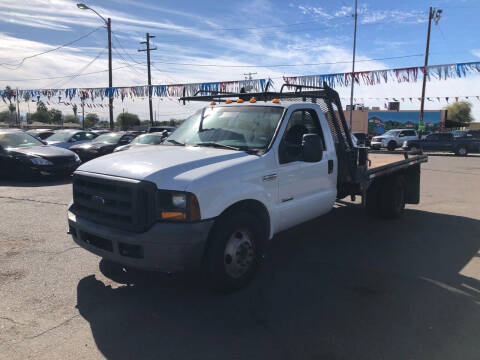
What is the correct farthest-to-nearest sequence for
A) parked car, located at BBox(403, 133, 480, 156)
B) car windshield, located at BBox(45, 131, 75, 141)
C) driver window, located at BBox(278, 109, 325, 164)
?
1. parked car, located at BBox(403, 133, 480, 156)
2. car windshield, located at BBox(45, 131, 75, 141)
3. driver window, located at BBox(278, 109, 325, 164)

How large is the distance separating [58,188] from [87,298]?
23.1 ft

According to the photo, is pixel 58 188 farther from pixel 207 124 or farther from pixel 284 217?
pixel 284 217

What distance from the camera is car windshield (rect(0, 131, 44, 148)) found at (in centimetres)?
1114

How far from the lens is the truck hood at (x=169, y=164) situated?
338 cm

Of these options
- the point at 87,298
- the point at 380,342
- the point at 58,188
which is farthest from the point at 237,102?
the point at 58,188

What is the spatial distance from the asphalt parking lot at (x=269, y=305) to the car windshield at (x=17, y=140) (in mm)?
6172

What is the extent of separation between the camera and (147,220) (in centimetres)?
336

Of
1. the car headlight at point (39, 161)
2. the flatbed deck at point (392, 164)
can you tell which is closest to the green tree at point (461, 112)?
the flatbed deck at point (392, 164)

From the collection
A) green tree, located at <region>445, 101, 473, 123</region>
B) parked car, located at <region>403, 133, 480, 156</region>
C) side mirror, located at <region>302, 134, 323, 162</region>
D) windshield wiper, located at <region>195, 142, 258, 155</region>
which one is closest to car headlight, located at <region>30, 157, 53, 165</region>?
windshield wiper, located at <region>195, 142, 258, 155</region>

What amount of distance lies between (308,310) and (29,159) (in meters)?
9.56

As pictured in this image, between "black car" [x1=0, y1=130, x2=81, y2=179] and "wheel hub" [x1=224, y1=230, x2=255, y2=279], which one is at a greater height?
"black car" [x1=0, y1=130, x2=81, y2=179]

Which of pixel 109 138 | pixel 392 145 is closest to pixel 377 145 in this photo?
pixel 392 145

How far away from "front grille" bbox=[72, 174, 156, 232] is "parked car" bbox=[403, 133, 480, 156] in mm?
25162

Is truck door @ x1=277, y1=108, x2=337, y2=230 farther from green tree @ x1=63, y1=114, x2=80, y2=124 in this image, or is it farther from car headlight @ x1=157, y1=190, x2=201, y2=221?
green tree @ x1=63, y1=114, x2=80, y2=124
